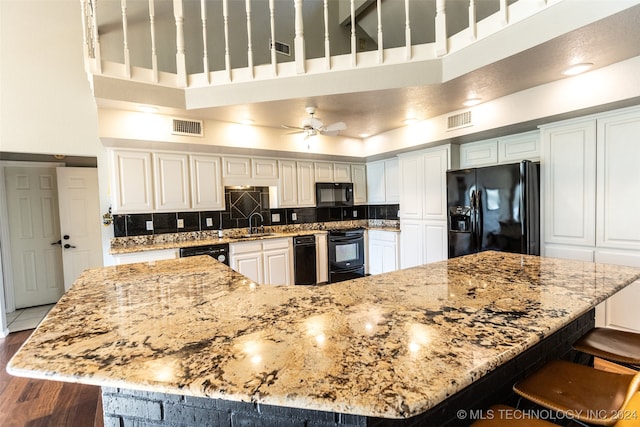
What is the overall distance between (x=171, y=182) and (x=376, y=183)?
3420mm

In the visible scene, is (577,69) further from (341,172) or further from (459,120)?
(341,172)

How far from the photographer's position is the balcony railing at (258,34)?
8.42ft

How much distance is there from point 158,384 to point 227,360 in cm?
16

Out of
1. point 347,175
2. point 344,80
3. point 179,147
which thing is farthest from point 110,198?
point 347,175

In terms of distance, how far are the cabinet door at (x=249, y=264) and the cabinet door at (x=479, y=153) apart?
3135 millimetres

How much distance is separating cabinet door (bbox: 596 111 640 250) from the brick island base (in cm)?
234

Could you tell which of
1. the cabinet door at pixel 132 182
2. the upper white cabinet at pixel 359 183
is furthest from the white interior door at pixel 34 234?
the upper white cabinet at pixel 359 183

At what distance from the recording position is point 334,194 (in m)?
5.22

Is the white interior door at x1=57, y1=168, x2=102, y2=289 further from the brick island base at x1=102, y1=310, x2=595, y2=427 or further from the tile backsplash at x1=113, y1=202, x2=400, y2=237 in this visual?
the brick island base at x1=102, y1=310, x2=595, y2=427

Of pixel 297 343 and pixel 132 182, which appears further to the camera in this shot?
pixel 132 182

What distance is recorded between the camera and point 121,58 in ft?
11.6

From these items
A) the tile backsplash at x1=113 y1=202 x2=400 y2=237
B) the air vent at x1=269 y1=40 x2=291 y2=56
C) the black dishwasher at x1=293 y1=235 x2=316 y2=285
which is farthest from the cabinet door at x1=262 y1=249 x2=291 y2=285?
the air vent at x1=269 y1=40 x2=291 y2=56

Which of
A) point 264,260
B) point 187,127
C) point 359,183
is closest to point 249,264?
point 264,260

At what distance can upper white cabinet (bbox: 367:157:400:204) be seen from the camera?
5.11 m
